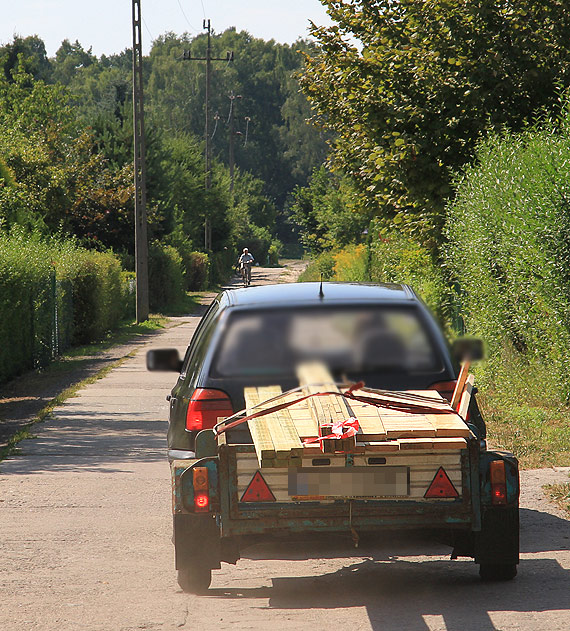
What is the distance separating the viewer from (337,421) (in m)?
5.40

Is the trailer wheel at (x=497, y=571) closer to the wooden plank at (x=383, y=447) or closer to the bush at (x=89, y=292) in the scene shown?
the wooden plank at (x=383, y=447)

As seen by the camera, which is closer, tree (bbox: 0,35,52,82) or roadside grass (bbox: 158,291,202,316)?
roadside grass (bbox: 158,291,202,316)

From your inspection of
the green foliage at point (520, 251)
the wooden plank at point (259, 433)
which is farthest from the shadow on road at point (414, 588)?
the green foliage at point (520, 251)

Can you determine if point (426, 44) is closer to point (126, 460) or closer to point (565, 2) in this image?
point (565, 2)

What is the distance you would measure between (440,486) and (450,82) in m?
12.9

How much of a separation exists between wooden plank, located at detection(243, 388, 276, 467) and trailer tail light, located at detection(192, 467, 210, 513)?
0.31 m

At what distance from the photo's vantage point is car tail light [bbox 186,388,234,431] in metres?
5.88

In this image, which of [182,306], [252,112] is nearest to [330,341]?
[182,306]

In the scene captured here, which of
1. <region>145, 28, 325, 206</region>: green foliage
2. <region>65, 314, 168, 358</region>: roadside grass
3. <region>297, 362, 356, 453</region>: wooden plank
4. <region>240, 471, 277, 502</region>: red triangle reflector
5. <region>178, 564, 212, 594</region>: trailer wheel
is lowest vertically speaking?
<region>65, 314, 168, 358</region>: roadside grass

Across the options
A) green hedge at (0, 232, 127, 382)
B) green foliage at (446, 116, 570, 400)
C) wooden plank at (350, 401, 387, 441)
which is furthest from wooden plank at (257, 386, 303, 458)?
green hedge at (0, 232, 127, 382)

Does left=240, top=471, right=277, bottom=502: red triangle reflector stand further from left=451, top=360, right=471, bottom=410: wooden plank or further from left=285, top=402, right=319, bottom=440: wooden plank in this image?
left=451, top=360, right=471, bottom=410: wooden plank

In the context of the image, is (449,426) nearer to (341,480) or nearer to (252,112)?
(341,480)

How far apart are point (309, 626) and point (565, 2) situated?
14.4 meters

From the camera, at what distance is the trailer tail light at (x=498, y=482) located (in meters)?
5.45
